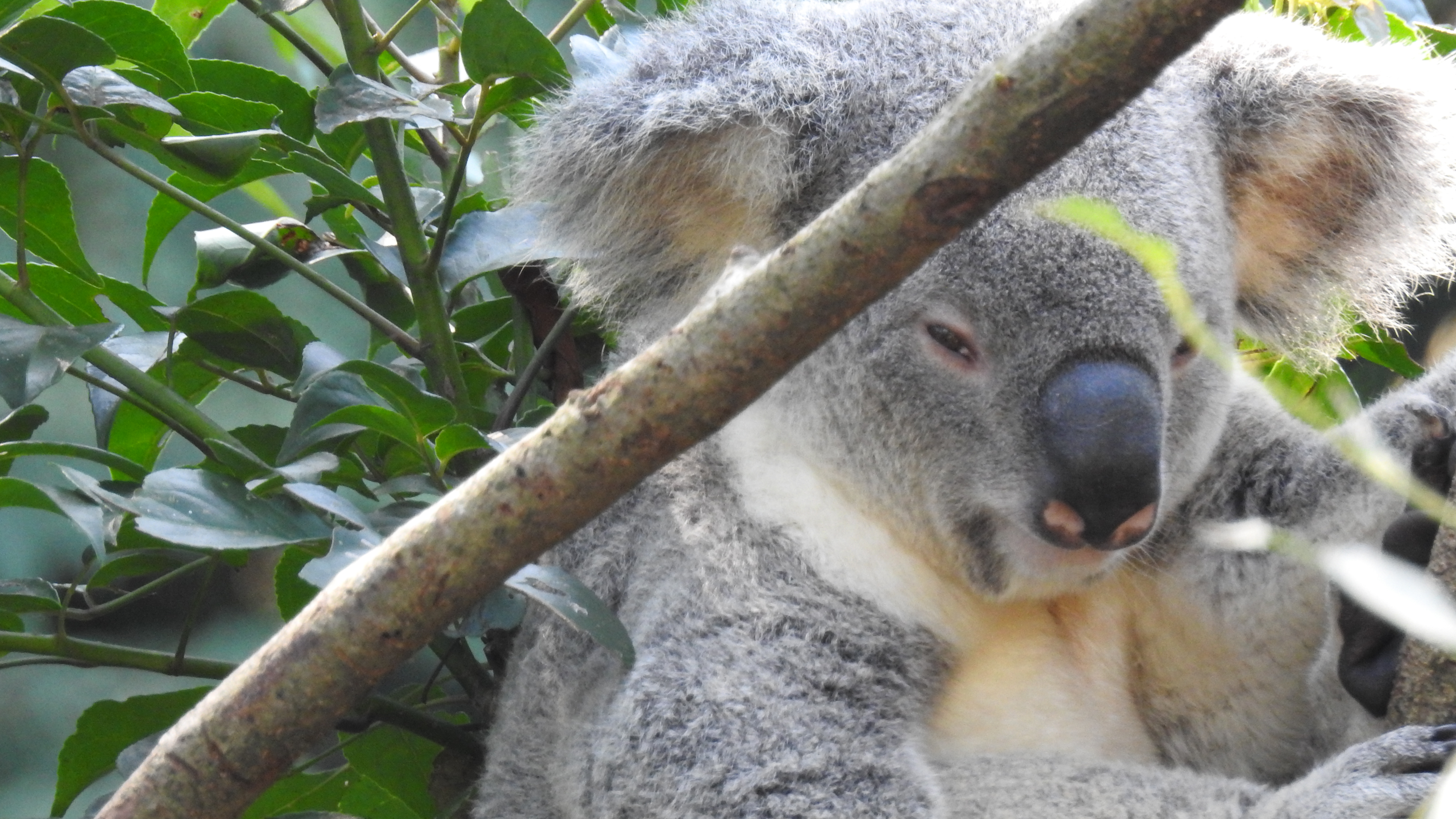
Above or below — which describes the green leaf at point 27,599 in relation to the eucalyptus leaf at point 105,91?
below

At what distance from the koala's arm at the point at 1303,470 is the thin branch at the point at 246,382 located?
137 centimetres

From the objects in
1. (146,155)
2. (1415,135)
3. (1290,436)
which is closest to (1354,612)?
(1290,436)

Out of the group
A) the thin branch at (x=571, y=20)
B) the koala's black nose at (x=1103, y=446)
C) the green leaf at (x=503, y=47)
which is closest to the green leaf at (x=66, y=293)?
the green leaf at (x=503, y=47)

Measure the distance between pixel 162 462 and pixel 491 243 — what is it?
10.7 feet

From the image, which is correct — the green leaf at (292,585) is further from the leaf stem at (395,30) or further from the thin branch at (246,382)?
the leaf stem at (395,30)

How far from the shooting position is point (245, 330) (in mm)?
1975

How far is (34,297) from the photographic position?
180cm

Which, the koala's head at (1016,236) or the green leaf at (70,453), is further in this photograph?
the green leaf at (70,453)

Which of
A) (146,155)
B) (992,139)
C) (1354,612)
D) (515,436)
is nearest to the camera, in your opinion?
(992,139)

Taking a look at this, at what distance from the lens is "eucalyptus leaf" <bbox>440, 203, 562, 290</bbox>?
1.93 meters

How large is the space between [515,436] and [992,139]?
0.94m

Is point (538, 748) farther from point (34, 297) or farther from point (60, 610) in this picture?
point (34, 297)

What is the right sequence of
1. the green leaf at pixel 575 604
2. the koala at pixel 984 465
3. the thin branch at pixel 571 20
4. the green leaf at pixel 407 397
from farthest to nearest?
the thin branch at pixel 571 20 → the green leaf at pixel 407 397 → the koala at pixel 984 465 → the green leaf at pixel 575 604

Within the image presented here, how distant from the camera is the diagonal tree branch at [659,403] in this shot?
853 millimetres
